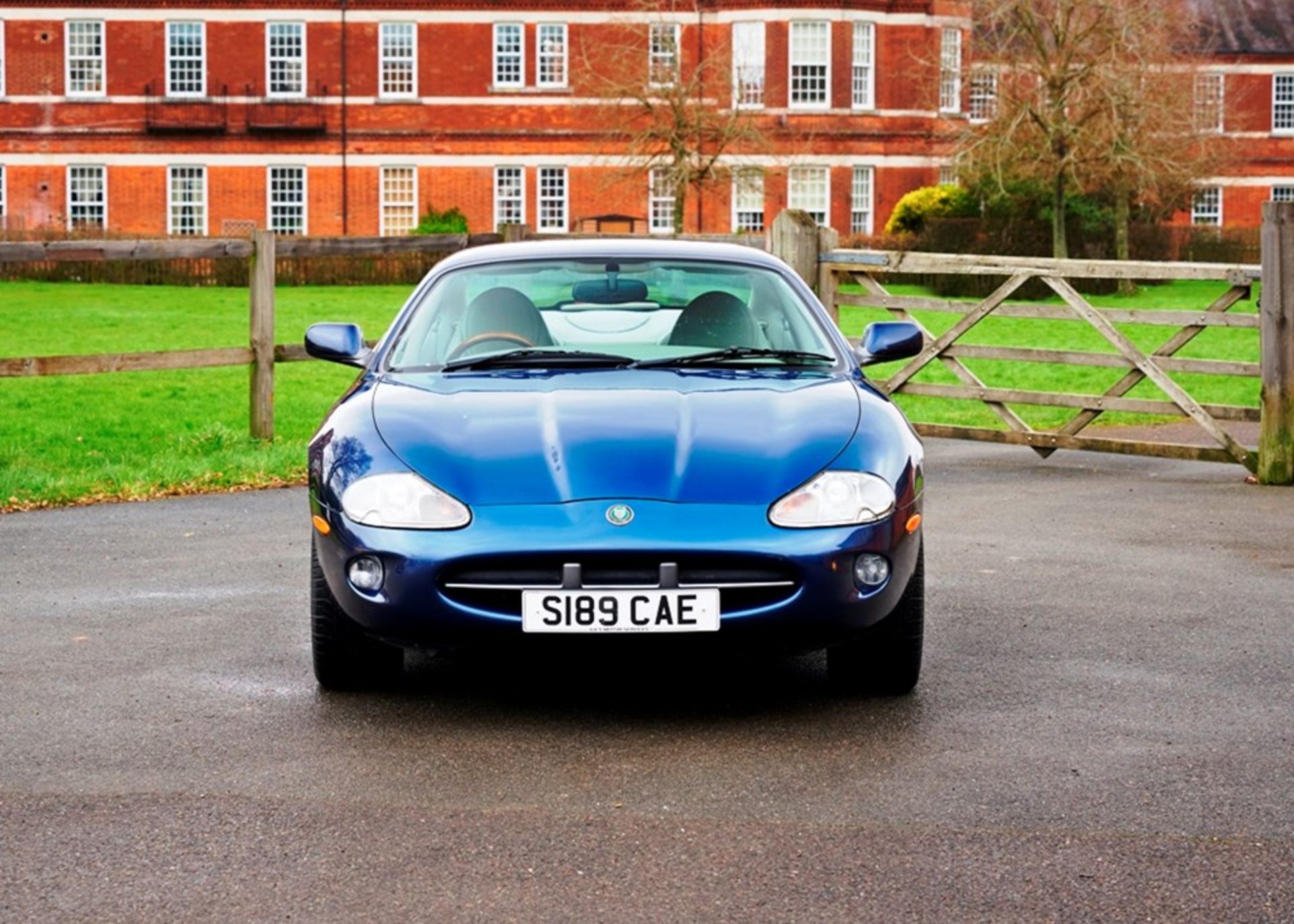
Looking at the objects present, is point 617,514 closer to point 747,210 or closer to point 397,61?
point 397,61

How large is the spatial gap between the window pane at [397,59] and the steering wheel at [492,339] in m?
50.6

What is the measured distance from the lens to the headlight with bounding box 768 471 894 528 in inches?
230

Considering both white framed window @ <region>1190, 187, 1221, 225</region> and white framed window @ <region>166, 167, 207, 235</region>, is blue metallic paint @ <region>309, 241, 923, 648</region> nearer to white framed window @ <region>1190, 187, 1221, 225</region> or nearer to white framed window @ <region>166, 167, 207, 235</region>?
white framed window @ <region>166, 167, 207, 235</region>

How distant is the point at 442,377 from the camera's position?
22.4 ft

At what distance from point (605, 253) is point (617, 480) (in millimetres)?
1928

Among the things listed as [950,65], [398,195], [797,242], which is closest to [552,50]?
[398,195]

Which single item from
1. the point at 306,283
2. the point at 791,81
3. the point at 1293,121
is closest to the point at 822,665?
the point at 306,283

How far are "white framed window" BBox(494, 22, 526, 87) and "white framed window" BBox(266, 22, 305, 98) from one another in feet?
17.6

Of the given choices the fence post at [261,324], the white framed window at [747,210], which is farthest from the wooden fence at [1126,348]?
the white framed window at [747,210]

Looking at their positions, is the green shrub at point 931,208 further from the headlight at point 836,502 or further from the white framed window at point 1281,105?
the headlight at point 836,502

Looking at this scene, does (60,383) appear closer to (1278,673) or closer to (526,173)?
(1278,673)

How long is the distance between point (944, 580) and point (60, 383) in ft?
53.7

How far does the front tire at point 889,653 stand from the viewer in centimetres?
616

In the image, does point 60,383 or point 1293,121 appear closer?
point 60,383
